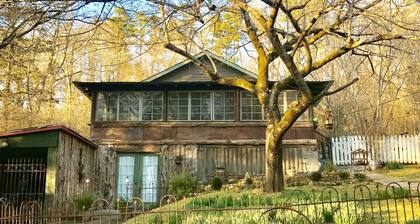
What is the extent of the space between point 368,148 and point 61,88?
21499mm

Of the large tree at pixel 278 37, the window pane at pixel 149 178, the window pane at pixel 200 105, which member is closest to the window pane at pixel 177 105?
the window pane at pixel 200 105

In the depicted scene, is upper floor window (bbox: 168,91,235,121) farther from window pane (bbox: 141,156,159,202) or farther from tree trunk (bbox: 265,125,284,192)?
tree trunk (bbox: 265,125,284,192)

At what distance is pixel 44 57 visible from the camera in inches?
1009

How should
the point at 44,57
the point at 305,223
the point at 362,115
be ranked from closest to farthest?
the point at 305,223 < the point at 44,57 < the point at 362,115

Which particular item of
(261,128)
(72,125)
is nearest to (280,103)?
(261,128)

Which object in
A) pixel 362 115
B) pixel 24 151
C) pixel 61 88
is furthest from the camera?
pixel 61 88

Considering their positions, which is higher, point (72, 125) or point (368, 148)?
point (72, 125)

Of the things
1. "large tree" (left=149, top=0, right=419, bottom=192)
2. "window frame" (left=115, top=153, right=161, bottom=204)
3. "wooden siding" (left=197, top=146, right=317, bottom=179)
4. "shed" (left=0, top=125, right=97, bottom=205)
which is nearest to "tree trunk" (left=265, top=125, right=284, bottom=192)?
"large tree" (left=149, top=0, right=419, bottom=192)

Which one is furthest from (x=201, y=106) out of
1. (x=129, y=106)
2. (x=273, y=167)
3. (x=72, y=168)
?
(x=273, y=167)

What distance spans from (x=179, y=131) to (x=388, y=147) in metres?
12.3

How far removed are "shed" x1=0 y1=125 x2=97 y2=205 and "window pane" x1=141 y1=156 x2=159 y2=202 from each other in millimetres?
2108

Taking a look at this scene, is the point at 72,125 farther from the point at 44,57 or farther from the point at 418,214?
the point at 418,214

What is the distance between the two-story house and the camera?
17.4 metres

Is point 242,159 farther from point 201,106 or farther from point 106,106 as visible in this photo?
point 106,106
